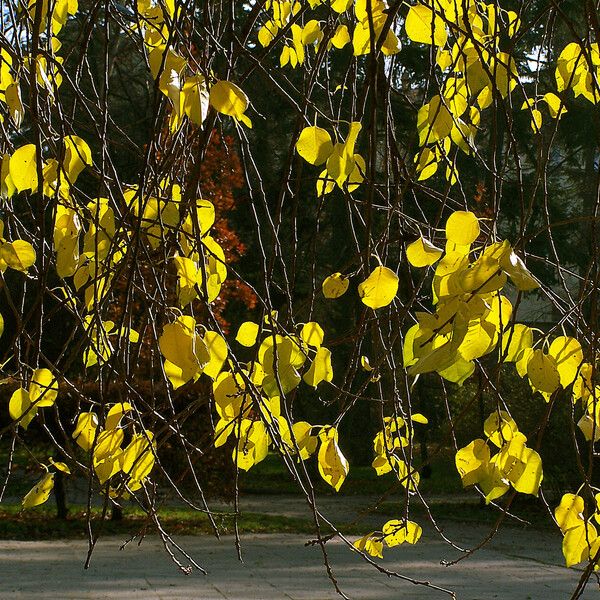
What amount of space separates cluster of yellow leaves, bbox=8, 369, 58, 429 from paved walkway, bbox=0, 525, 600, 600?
327 centimetres

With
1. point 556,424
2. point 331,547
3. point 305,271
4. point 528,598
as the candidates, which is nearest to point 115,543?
point 331,547

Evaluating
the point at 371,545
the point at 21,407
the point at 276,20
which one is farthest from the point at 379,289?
the point at 276,20

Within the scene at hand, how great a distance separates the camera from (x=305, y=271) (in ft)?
39.9

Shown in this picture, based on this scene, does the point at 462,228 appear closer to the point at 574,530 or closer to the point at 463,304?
the point at 463,304

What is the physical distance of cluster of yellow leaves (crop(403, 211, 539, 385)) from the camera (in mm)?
871

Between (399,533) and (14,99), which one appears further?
(399,533)

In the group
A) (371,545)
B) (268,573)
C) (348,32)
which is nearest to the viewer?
(348,32)

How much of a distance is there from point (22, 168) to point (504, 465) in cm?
75

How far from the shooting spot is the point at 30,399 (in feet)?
5.13

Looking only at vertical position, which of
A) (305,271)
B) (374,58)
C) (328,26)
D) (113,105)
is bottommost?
(374,58)

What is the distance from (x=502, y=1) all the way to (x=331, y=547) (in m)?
3.99

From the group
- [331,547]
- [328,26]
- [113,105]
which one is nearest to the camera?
[328,26]

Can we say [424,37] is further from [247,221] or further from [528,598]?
[247,221]

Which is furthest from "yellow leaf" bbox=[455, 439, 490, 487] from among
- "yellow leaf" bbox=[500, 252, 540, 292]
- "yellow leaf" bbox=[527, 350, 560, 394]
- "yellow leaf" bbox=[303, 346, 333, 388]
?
"yellow leaf" bbox=[500, 252, 540, 292]
